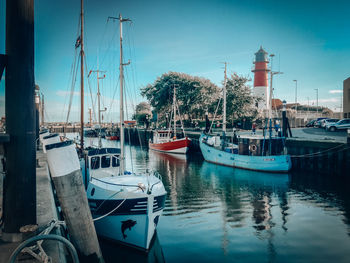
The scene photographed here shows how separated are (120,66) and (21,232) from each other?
352 inches

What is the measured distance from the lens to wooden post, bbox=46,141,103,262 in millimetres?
4293

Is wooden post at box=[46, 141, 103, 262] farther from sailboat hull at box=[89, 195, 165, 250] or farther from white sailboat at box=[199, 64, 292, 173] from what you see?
white sailboat at box=[199, 64, 292, 173]

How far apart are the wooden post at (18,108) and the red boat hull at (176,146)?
97.2 feet

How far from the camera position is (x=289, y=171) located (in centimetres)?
2173

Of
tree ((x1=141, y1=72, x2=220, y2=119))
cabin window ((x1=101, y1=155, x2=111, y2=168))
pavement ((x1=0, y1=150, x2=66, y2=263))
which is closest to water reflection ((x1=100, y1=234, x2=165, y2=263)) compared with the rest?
pavement ((x1=0, y1=150, x2=66, y2=263))

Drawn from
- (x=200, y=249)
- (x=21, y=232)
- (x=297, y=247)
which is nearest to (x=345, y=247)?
(x=297, y=247)

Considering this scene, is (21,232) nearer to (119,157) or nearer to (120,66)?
(119,157)

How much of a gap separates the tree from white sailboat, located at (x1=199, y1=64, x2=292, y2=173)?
21.6m

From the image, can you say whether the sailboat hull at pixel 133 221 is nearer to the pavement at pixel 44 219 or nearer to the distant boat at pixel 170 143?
the pavement at pixel 44 219

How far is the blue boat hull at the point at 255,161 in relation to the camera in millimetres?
21344

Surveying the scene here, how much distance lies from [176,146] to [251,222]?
23213 mm

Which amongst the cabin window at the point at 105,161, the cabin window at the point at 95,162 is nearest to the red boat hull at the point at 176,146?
the cabin window at the point at 105,161

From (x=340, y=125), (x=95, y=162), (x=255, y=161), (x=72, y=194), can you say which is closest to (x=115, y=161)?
(x=95, y=162)

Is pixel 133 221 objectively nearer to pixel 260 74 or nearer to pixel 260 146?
pixel 260 146
